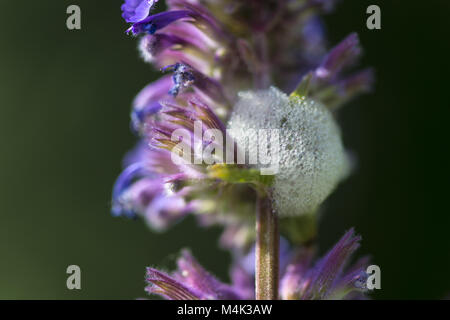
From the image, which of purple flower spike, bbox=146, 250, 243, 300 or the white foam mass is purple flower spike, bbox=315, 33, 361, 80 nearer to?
the white foam mass

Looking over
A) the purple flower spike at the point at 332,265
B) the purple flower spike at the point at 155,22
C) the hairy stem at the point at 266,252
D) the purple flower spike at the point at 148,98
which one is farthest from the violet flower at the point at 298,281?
the purple flower spike at the point at 155,22

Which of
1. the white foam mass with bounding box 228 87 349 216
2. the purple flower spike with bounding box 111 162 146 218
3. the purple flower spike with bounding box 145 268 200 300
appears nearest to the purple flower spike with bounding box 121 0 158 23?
the white foam mass with bounding box 228 87 349 216

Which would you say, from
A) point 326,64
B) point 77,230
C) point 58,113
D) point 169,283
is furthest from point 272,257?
point 58,113

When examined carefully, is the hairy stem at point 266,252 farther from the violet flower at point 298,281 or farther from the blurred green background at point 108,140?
the blurred green background at point 108,140

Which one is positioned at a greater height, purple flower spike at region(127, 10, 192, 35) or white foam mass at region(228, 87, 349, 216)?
purple flower spike at region(127, 10, 192, 35)

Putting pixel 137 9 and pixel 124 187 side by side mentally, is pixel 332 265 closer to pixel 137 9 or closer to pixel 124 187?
pixel 124 187
